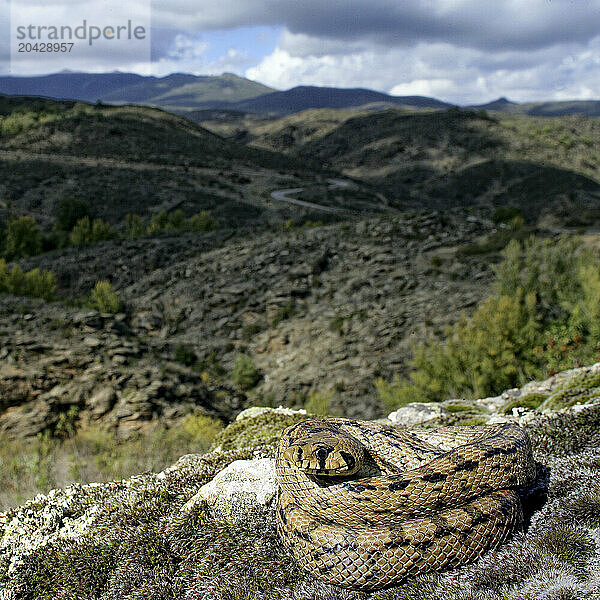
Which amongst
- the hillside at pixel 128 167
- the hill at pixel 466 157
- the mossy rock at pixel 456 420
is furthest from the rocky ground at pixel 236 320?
the hill at pixel 466 157

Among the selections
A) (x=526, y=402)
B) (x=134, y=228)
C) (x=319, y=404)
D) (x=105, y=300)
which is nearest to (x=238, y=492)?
(x=526, y=402)

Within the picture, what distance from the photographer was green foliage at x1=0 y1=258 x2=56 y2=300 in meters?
29.8

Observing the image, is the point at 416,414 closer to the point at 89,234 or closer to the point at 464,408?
the point at 464,408

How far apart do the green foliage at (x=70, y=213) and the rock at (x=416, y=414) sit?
53.7 metres

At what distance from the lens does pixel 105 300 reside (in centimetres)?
2806

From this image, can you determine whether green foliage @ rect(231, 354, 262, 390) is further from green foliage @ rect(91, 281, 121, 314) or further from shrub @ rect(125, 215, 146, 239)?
shrub @ rect(125, 215, 146, 239)

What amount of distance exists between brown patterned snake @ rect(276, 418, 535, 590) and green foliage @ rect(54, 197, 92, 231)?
55.6 m

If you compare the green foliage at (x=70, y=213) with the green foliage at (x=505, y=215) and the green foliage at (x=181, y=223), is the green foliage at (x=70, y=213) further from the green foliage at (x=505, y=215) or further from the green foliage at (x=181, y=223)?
the green foliage at (x=505, y=215)

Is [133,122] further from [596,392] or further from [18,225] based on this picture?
[596,392]

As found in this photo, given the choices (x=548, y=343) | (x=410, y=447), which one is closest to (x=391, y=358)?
(x=548, y=343)

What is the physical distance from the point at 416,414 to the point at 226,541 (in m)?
3.13

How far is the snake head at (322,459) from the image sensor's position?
3.21 metres

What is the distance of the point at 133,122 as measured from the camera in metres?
92.8

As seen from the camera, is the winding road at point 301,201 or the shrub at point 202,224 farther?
the winding road at point 301,201
